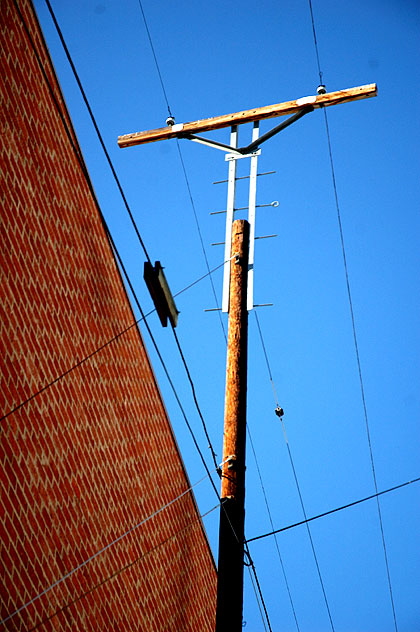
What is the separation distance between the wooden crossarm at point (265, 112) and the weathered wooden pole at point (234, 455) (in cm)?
166

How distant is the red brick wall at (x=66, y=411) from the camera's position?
780 centimetres

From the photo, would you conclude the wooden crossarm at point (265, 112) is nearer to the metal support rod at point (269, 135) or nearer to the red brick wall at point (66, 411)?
the metal support rod at point (269, 135)

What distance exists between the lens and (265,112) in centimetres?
979

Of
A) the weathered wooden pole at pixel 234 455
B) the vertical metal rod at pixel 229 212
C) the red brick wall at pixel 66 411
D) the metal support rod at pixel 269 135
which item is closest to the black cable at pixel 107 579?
the red brick wall at pixel 66 411

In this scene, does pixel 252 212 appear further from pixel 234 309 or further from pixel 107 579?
pixel 107 579

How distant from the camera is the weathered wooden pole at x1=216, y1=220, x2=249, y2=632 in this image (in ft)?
23.7

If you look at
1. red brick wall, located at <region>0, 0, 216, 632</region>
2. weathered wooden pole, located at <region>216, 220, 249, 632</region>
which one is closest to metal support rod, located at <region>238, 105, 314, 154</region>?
weathered wooden pole, located at <region>216, 220, 249, 632</region>

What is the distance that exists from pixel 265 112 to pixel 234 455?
439 centimetres

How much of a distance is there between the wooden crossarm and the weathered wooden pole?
5.43 feet

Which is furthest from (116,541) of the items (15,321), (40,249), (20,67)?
(20,67)

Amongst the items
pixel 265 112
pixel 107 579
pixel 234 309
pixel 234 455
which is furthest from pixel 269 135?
pixel 107 579

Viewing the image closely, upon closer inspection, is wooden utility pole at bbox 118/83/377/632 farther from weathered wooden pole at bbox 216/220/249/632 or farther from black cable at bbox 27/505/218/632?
black cable at bbox 27/505/218/632

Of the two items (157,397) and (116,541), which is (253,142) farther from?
(116,541)

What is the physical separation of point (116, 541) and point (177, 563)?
89.5 inches
